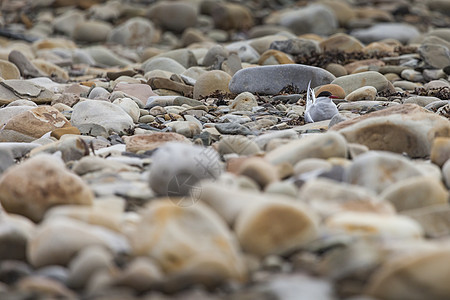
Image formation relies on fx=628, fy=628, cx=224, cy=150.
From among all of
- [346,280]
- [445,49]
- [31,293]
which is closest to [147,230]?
[31,293]

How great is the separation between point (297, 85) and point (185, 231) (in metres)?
4.44

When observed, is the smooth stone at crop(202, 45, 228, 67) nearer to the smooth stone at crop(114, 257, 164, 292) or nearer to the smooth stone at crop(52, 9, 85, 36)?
the smooth stone at crop(114, 257, 164, 292)

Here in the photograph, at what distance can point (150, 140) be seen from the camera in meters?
4.28

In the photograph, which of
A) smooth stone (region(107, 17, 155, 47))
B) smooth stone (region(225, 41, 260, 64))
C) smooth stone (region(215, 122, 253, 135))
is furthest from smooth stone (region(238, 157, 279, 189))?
smooth stone (region(107, 17, 155, 47))

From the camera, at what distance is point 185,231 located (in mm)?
2281

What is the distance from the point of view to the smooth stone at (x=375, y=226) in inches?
93.4

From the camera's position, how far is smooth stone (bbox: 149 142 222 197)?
9.89 feet

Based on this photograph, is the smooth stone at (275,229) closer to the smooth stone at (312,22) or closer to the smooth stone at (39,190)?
the smooth stone at (39,190)

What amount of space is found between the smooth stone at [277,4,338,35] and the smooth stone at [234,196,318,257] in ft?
43.5

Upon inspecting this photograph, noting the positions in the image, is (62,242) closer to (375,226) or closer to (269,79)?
(375,226)

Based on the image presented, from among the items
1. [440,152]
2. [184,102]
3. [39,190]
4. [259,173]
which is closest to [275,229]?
[259,173]

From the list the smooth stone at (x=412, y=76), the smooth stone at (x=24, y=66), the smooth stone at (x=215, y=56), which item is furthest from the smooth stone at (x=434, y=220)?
the smooth stone at (x=24, y=66)

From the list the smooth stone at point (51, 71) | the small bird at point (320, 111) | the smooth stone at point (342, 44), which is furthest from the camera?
the smooth stone at point (342, 44)

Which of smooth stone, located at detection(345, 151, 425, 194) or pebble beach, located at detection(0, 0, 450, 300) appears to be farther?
smooth stone, located at detection(345, 151, 425, 194)
